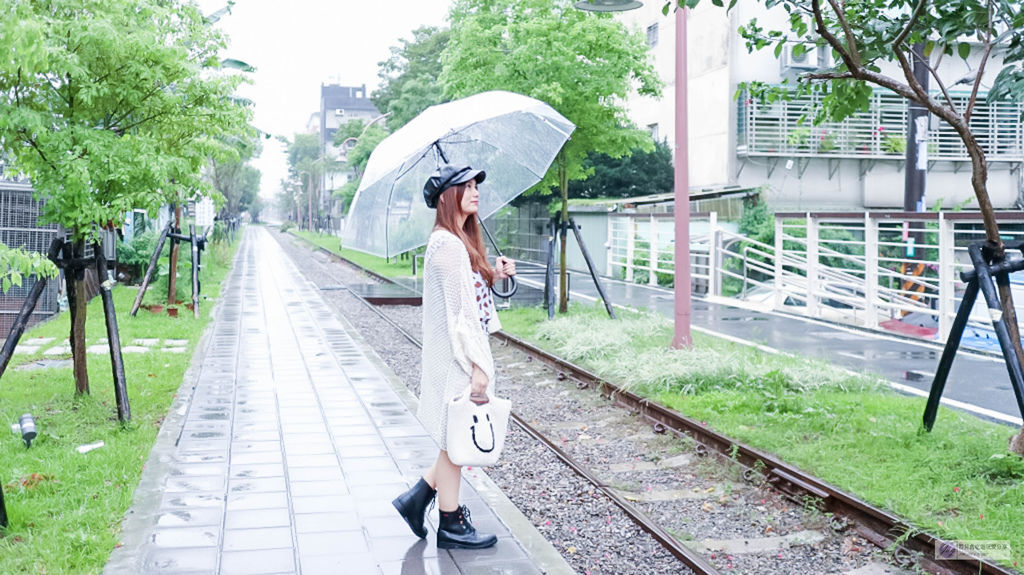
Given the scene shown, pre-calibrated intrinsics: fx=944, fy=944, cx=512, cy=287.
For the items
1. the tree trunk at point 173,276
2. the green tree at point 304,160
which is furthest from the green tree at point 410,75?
the green tree at point 304,160

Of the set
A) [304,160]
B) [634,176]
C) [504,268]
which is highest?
[304,160]

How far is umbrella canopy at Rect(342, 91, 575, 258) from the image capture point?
334 inches

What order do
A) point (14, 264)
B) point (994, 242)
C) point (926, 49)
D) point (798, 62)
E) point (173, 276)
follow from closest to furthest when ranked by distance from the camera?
point (14, 264), point (994, 242), point (926, 49), point (173, 276), point (798, 62)

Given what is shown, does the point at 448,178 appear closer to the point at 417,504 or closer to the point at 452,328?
the point at 452,328

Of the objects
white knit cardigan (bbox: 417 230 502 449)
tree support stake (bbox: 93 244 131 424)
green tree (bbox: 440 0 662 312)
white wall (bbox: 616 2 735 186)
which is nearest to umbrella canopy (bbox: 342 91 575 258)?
tree support stake (bbox: 93 244 131 424)

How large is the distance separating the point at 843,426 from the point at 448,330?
4280 millimetres

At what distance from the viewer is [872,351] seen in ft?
39.3

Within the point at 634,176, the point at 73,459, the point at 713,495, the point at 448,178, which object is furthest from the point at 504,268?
the point at 634,176

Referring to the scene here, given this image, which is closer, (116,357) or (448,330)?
(448,330)

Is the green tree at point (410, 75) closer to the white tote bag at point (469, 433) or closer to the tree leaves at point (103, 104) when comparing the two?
the tree leaves at point (103, 104)

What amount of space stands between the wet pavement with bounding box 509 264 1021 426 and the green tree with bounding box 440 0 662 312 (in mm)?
3192

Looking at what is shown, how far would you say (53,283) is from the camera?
16.6 metres

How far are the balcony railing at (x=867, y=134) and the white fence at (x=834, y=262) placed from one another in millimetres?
4387

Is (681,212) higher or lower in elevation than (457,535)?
higher
